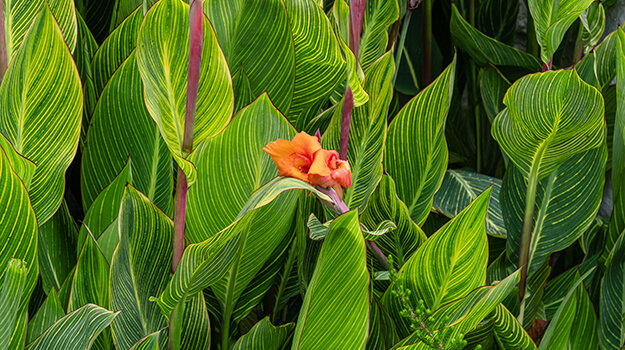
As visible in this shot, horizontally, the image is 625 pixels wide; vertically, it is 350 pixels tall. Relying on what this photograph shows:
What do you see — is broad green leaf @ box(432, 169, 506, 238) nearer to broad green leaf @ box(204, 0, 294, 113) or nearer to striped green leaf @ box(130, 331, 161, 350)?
broad green leaf @ box(204, 0, 294, 113)

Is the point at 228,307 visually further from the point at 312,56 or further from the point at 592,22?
the point at 592,22

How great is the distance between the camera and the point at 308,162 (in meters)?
0.44

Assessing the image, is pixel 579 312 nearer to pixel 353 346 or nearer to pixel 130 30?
pixel 353 346

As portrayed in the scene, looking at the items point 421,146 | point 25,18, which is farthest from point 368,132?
point 25,18

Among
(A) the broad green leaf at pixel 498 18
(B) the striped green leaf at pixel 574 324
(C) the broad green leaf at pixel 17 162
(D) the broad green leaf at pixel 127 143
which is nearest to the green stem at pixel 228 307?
(D) the broad green leaf at pixel 127 143

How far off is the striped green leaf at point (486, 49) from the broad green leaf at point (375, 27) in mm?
278

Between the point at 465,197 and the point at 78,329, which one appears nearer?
the point at 78,329

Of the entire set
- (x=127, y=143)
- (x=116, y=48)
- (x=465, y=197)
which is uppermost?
(x=116, y=48)

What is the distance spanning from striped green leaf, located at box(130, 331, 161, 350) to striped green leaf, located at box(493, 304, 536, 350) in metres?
0.34

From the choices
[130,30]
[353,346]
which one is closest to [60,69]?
[130,30]

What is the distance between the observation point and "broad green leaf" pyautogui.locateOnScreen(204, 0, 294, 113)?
0.59 metres

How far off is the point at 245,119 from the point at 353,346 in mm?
221

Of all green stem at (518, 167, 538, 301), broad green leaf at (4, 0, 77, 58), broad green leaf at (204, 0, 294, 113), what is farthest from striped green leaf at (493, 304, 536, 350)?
broad green leaf at (4, 0, 77, 58)

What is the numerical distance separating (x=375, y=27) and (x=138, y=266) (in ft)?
1.25
